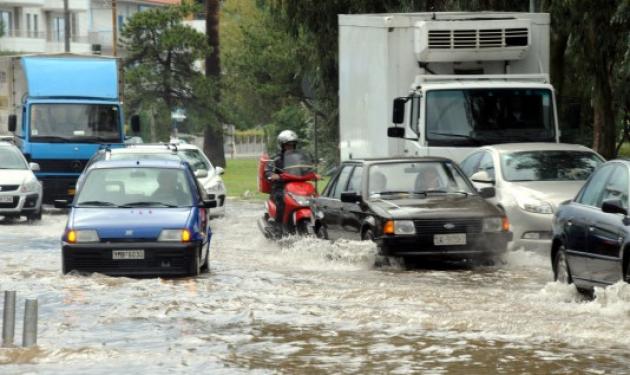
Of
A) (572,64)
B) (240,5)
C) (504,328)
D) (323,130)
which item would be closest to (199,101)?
(323,130)

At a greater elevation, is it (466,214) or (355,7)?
(355,7)

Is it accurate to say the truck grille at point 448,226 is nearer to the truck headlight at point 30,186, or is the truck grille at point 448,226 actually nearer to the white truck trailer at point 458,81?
the white truck trailer at point 458,81

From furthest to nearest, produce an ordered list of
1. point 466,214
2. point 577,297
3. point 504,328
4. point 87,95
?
1. point 87,95
2. point 466,214
3. point 577,297
4. point 504,328

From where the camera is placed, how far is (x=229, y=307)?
15258 millimetres

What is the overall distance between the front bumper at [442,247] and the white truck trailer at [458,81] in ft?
15.0

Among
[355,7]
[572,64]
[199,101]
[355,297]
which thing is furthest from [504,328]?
[199,101]

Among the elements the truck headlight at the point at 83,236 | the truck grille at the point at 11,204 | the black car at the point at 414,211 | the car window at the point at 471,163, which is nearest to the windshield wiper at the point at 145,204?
the truck headlight at the point at 83,236

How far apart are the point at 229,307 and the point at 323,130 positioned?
44202 millimetres

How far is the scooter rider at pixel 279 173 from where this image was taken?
22562 millimetres

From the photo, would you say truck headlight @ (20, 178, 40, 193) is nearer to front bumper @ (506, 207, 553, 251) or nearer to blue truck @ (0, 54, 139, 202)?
blue truck @ (0, 54, 139, 202)

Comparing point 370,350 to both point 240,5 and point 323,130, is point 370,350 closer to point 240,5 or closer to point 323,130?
point 323,130

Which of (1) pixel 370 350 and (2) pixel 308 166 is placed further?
(2) pixel 308 166

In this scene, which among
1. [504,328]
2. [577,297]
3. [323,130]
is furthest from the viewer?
[323,130]

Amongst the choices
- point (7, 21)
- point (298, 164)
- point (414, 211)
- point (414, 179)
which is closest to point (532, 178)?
point (414, 179)
